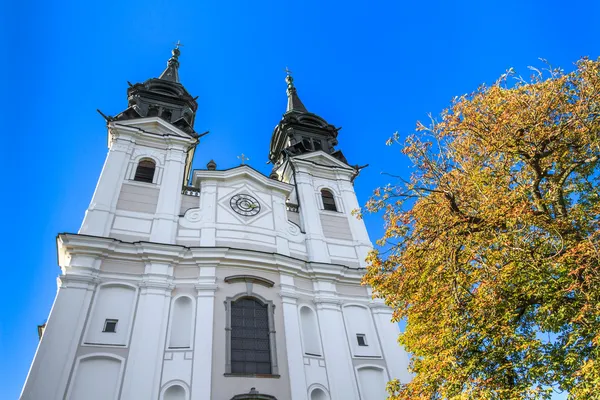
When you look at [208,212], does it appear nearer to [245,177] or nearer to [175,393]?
[245,177]

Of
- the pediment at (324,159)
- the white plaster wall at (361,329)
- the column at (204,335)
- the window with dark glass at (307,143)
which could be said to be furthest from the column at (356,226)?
the column at (204,335)

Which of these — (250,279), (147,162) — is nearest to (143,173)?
(147,162)

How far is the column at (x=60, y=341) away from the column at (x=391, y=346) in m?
8.79

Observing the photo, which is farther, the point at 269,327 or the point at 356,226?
the point at 356,226

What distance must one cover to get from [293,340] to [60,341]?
6.31 meters

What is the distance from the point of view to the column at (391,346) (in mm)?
12825

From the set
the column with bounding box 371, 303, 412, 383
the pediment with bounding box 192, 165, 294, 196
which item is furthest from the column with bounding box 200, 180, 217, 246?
the column with bounding box 371, 303, 412, 383

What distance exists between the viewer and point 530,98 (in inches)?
281

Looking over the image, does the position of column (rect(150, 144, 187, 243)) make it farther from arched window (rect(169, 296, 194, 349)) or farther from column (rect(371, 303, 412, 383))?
column (rect(371, 303, 412, 383))

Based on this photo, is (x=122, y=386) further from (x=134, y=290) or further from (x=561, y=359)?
(x=561, y=359)

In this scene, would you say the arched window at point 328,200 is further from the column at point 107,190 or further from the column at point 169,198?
the column at point 107,190

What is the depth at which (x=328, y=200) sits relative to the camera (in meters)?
19.0

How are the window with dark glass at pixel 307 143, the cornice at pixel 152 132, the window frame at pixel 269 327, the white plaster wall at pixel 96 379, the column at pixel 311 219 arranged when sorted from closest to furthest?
1. the white plaster wall at pixel 96 379
2. the window frame at pixel 269 327
3. the column at pixel 311 219
4. the cornice at pixel 152 132
5. the window with dark glass at pixel 307 143

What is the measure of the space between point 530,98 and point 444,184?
206cm
